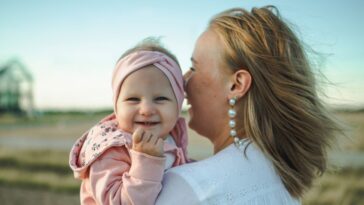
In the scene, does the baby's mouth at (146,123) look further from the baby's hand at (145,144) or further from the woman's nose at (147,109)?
the baby's hand at (145,144)

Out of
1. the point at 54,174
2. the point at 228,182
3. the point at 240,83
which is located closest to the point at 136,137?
the point at 228,182

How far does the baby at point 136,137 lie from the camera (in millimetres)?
1740

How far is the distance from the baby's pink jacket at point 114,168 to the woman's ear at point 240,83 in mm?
327

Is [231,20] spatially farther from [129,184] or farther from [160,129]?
[129,184]

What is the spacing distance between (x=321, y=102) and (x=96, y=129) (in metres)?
0.90

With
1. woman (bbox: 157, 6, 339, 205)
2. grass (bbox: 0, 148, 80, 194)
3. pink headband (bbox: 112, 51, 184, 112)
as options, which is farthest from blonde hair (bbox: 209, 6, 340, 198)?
grass (bbox: 0, 148, 80, 194)

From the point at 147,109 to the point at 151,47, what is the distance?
346 mm

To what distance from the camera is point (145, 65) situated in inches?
78.3

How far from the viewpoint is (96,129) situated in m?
2.04

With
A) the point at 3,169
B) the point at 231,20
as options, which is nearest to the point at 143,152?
the point at 231,20

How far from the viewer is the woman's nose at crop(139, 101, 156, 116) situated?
1.92 m

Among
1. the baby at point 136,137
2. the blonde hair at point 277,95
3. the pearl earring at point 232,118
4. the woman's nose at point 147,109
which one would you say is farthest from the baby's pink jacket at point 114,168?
the blonde hair at point 277,95

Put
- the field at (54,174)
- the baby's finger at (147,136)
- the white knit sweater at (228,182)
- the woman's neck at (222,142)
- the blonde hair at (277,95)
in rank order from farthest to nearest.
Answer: the field at (54,174) → the woman's neck at (222,142) → the blonde hair at (277,95) → the baby's finger at (147,136) → the white knit sweater at (228,182)

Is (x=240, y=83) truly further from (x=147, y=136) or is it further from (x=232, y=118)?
(x=147, y=136)
